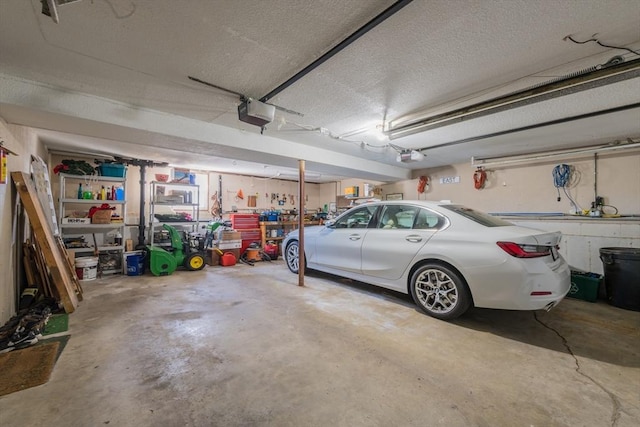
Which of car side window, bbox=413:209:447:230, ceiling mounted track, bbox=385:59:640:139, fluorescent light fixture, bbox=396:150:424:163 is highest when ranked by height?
ceiling mounted track, bbox=385:59:640:139

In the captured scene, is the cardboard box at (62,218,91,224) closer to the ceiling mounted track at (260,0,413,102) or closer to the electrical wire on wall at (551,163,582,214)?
the ceiling mounted track at (260,0,413,102)

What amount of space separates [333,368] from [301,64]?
7.82 feet

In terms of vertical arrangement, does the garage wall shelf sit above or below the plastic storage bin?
below

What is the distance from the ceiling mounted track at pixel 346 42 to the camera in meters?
1.44

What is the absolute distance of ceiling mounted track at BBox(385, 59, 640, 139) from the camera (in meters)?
1.99

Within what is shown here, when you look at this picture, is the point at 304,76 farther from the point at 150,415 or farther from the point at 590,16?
the point at 150,415

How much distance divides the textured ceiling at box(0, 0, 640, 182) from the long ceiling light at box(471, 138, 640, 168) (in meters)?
0.15

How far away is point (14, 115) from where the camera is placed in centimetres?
254

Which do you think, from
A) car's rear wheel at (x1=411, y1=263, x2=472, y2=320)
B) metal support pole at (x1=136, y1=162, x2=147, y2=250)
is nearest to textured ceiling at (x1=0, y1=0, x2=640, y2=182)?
car's rear wheel at (x1=411, y1=263, x2=472, y2=320)

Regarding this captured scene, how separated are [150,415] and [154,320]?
1545mm

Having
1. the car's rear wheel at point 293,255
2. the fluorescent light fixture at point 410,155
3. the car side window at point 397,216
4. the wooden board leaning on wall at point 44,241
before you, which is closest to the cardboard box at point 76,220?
the wooden board leaning on wall at point 44,241

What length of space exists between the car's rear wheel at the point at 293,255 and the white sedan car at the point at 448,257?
905 millimetres

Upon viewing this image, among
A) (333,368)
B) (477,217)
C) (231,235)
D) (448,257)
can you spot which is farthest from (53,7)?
(231,235)

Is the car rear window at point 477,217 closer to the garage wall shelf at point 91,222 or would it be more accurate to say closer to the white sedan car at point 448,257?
the white sedan car at point 448,257
